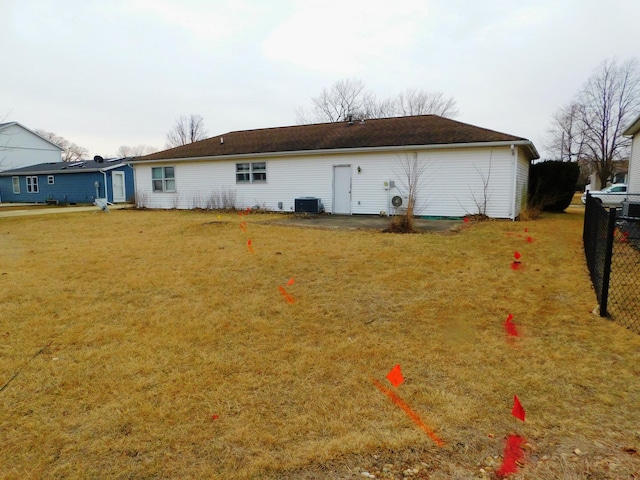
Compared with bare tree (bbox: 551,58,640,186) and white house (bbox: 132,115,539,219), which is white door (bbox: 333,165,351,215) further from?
bare tree (bbox: 551,58,640,186)

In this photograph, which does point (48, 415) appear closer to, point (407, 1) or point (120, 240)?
point (120, 240)

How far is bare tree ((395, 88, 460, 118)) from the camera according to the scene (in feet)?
135

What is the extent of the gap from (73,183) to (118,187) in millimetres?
3317

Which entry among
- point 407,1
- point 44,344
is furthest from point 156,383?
point 407,1

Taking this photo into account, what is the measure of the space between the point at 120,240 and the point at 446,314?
25.9ft

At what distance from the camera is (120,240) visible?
913cm

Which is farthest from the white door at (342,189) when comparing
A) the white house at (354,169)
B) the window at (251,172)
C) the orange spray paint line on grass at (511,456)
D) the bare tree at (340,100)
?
the bare tree at (340,100)

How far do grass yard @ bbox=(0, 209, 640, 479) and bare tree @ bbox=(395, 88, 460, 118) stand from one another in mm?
38621

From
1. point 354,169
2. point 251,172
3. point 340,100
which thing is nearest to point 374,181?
point 354,169

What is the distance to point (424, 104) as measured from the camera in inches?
1649

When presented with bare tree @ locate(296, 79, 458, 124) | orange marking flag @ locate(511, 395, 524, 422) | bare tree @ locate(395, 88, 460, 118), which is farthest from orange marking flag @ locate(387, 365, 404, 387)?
bare tree @ locate(395, 88, 460, 118)

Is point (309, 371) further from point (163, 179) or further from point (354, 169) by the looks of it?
point (163, 179)

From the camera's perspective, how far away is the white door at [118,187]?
27.3 meters

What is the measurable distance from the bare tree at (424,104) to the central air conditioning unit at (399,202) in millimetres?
29519
